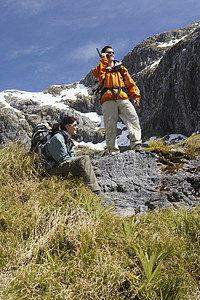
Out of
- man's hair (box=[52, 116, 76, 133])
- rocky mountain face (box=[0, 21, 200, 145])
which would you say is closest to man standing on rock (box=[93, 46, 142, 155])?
man's hair (box=[52, 116, 76, 133])

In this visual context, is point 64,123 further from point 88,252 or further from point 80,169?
point 88,252

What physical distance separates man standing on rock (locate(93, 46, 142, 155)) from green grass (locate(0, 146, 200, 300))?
331 cm

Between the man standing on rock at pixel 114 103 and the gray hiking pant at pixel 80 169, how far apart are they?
217 cm

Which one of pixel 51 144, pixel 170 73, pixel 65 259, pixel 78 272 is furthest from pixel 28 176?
pixel 170 73

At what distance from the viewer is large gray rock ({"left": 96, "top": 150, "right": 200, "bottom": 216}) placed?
453cm

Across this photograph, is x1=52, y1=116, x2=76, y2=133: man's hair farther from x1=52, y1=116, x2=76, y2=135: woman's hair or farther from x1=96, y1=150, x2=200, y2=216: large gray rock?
x1=96, y1=150, x2=200, y2=216: large gray rock

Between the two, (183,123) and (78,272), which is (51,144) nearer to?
(78,272)

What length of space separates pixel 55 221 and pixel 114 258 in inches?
38.4

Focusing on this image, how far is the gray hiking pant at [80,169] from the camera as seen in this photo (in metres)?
4.57

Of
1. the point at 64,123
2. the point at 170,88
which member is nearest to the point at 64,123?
the point at 64,123

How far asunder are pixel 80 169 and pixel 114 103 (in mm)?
3087

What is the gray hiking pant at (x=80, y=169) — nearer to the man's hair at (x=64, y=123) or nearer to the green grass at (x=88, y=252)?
the green grass at (x=88, y=252)

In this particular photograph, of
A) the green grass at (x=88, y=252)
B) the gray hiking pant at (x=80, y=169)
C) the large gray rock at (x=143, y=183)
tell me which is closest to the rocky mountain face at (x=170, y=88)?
the large gray rock at (x=143, y=183)

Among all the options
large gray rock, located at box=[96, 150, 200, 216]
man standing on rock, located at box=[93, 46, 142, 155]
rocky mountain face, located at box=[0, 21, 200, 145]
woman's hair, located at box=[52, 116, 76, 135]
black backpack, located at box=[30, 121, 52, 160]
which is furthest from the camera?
rocky mountain face, located at box=[0, 21, 200, 145]
